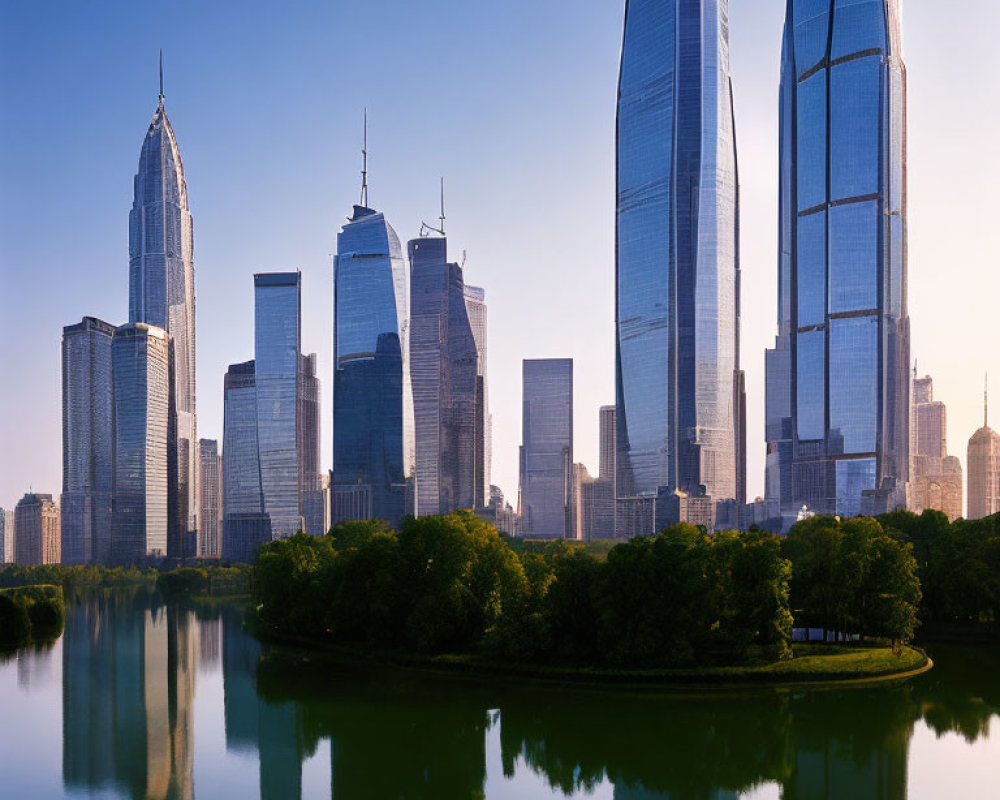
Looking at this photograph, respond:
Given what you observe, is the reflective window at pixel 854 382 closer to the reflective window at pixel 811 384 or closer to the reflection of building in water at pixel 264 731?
the reflective window at pixel 811 384

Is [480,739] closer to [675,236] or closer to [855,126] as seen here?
[675,236]

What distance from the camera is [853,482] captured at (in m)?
178

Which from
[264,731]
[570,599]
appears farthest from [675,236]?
[264,731]

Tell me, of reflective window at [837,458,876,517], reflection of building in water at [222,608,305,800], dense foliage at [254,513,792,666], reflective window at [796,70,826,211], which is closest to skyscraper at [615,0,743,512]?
reflective window at [796,70,826,211]

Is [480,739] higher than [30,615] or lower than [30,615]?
higher

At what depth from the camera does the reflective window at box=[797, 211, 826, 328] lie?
18014cm

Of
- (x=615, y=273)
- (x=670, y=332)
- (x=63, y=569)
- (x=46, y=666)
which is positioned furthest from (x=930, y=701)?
(x=63, y=569)

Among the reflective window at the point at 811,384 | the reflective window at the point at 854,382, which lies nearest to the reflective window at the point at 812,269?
the reflective window at the point at 811,384

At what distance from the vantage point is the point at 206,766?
4034cm

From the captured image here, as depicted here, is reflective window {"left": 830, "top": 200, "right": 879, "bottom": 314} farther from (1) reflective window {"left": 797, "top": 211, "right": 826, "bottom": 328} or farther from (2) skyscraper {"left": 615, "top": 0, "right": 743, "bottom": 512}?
(2) skyscraper {"left": 615, "top": 0, "right": 743, "bottom": 512}

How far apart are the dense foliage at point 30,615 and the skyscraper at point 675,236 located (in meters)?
113

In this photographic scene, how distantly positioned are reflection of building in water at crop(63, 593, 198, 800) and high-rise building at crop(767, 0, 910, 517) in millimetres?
125090

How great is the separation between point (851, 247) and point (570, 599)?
459ft

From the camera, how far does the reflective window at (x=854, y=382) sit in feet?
570
